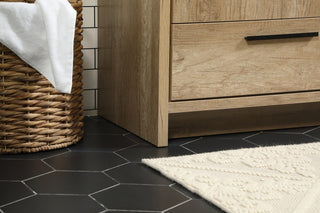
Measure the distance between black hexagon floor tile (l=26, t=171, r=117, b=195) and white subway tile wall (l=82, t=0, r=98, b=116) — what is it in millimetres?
755

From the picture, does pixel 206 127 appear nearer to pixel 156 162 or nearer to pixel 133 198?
pixel 156 162

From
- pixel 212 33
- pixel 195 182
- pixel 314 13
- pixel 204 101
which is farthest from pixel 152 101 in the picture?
pixel 314 13

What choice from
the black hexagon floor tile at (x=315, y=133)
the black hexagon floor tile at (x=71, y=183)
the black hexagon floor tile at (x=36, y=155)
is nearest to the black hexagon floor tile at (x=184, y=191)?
the black hexagon floor tile at (x=71, y=183)

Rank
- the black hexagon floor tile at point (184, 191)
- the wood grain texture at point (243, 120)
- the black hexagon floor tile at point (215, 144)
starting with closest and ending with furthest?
the black hexagon floor tile at point (184, 191) → the black hexagon floor tile at point (215, 144) → the wood grain texture at point (243, 120)

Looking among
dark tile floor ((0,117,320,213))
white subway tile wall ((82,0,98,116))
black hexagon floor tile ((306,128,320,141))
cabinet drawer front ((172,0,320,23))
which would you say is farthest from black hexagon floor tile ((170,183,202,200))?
white subway tile wall ((82,0,98,116))

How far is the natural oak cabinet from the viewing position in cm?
193

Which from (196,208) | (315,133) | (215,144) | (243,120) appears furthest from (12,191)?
(315,133)

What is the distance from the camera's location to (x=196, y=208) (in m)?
1.45

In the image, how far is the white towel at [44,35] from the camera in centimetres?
172

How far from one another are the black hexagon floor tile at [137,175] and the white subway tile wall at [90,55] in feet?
2.29

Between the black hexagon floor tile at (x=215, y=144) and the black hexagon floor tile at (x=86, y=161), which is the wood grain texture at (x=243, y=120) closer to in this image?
the black hexagon floor tile at (x=215, y=144)

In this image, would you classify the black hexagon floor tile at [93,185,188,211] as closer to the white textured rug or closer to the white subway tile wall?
the white textured rug

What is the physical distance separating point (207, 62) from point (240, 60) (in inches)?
4.7

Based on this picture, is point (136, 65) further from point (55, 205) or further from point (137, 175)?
point (55, 205)
